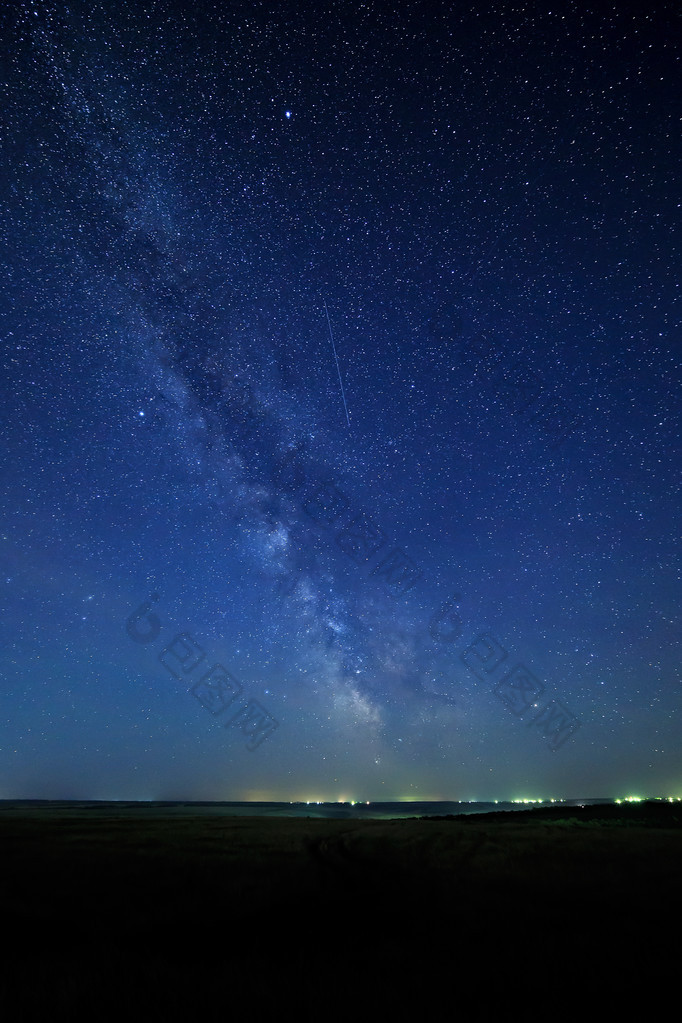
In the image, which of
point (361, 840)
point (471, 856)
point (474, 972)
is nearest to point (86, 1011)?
point (474, 972)

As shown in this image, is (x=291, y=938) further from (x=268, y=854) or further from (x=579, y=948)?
(x=268, y=854)

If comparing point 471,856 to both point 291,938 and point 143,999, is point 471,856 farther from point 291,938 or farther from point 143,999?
point 143,999

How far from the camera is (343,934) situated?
356 inches

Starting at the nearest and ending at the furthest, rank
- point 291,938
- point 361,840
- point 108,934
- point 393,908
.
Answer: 1. point 291,938
2. point 108,934
3. point 393,908
4. point 361,840

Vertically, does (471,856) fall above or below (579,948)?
below

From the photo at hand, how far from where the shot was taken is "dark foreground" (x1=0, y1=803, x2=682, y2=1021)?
604 cm

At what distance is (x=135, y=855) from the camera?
71.6 feet

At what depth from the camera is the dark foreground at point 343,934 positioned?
6035 mm

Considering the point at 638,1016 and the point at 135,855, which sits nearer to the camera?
the point at 638,1016

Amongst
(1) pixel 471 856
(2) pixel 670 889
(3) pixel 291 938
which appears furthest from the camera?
(1) pixel 471 856

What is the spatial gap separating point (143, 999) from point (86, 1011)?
592 millimetres

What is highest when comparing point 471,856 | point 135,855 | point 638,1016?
point 638,1016

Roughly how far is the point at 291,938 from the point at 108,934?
3358mm

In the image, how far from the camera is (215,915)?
10961mm
